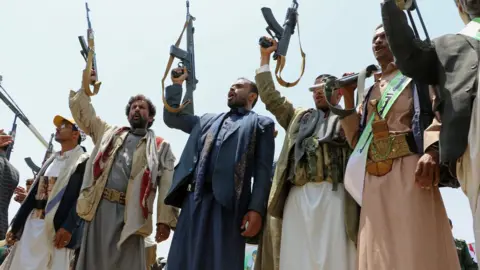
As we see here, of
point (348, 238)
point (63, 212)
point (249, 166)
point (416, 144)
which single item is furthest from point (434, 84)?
point (63, 212)

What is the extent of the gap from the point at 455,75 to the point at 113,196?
336 cm

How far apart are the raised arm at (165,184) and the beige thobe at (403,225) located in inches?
81.6

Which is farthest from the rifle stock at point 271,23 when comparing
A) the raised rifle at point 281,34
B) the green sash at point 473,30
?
the green sash at point 473,30

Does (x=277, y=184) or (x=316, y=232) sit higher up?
(x=277, y=184)

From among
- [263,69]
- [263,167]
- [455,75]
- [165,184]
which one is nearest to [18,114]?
[165,184]

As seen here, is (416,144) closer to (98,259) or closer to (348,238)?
(348,238)

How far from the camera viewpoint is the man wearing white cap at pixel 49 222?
6.11 m

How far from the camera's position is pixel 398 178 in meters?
3.51

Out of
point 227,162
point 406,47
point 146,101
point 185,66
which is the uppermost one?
point 185,66

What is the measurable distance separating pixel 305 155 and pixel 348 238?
28.2 inches

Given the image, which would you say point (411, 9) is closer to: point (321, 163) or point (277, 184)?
point (321, 163)

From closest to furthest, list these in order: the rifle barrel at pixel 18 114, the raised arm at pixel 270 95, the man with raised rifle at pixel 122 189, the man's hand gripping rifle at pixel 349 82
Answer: the man's hand gripping rifle at pixel 349 82 < the raised arm at pixel 270 95 < the man with raised rifle at pixel 122 189 < the rifle barrel at pixel 18 114

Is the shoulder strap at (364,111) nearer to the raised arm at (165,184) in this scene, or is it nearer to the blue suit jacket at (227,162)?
the blue suit jacket at (227,162)

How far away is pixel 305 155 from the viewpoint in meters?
4.44
